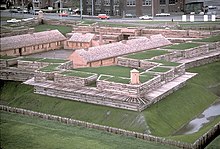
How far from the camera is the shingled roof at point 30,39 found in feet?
183

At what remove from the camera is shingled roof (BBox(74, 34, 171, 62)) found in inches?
1866

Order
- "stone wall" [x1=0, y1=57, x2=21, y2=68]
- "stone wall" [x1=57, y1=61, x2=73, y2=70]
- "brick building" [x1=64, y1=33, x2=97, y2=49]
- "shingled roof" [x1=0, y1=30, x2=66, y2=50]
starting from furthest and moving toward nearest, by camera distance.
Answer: "brick building" [x1=64, y1=33, x2=97, y2=49] → "shingled roof" [x1=0, y1=30, x2=66, y2=50] → "stone wall" [x1=0, y1=57, x2=21, y2=68] → "stone wall" [x1=57, y1=61, x2=73, y2=70]

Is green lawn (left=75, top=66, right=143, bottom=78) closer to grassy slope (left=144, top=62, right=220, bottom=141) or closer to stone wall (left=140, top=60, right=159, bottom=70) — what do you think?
stone wall (left=140, top=60, right=159, bottom=70)

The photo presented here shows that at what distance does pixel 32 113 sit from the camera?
35.6m

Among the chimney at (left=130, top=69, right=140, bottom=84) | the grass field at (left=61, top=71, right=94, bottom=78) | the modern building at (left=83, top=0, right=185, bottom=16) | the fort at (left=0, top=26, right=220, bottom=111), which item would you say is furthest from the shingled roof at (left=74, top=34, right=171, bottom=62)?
the modern building at (left=83, top=0, right=185, bottom=16)

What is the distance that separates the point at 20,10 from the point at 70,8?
649 inches

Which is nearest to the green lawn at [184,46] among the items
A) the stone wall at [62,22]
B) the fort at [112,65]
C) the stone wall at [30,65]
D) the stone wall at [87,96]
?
the fort at [112,65]

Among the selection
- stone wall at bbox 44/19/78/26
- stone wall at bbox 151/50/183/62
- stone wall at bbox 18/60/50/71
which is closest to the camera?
stone wall at bbox 18/60/50/71

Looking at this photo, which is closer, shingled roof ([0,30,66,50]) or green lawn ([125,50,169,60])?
green lawn ([125,50,169,60])

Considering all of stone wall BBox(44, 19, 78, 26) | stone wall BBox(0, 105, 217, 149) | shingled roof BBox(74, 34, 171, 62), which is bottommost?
stone wall BBox(0, 105, 217, 149)

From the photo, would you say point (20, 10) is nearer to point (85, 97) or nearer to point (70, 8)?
point (70, 8)

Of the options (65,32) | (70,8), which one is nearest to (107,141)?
(65,32)

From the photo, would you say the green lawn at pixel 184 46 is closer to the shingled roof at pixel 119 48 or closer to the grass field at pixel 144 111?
the shingled roof at pixel 119 48

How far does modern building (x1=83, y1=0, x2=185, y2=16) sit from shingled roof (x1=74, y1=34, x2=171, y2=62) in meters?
22.3
